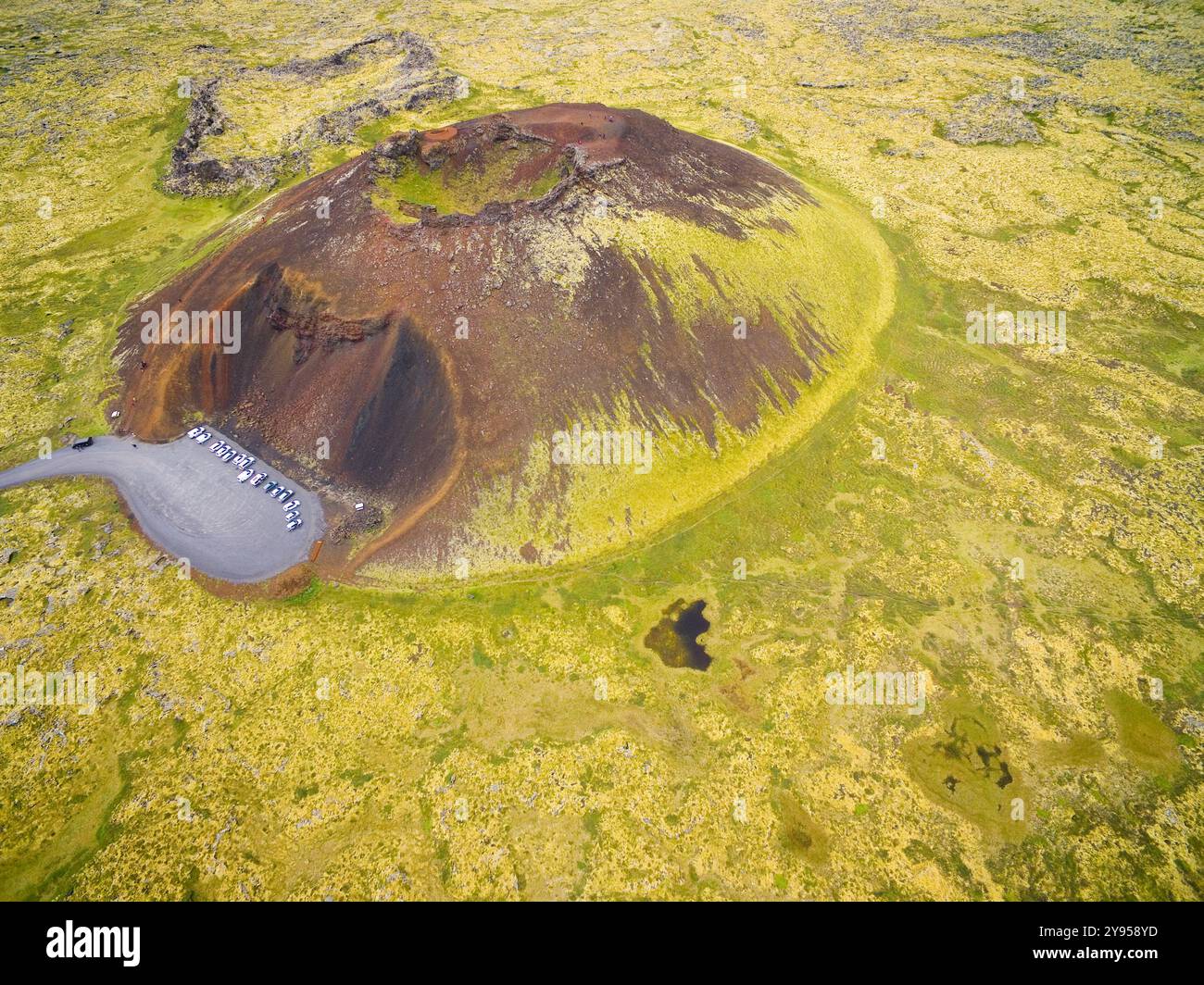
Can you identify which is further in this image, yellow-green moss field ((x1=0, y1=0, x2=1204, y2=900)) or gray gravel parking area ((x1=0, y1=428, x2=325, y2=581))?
gray gravel parking area ((x1=0, y1=428, x2=325, y2=581))

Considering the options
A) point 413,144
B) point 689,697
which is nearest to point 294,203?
point 413,144

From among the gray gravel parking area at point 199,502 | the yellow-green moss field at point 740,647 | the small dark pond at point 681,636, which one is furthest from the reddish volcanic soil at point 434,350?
the small dark pond at point 681,636

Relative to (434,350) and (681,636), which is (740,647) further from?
(434,350)

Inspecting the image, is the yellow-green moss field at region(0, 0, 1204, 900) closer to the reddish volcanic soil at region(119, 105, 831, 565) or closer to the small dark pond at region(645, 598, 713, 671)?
the small dark pond at region(645, 598, 713, 671)

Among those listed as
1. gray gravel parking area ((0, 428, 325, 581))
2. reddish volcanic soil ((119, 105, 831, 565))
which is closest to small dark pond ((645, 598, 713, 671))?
reddish volcanic soil ((119, 105, 831, 565))

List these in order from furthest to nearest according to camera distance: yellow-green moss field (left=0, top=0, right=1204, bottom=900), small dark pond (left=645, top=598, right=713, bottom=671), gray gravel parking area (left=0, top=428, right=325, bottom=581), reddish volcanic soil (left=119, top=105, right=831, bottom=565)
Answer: reddish volcanic soil (left=119, top=105, right=831, bottom=565)
gray gravel parking area (left=0, top=428, right=325, bottom=581)
small dark pond (left=645, top=598, right=713, bottom=671)
yellow-green moss field (left=0, top=0, right=1204, bottom=900)

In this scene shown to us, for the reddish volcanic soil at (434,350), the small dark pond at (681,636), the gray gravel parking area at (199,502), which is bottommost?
the gray gravel parking area at (199,502)

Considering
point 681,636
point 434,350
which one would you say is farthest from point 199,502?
point 681,636

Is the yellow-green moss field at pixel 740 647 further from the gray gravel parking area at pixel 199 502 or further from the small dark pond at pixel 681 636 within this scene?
the gray gravel parking area at pixel 199 502
